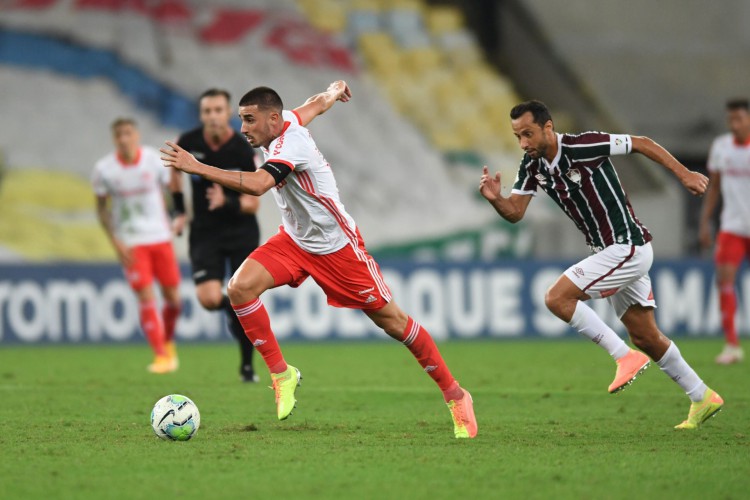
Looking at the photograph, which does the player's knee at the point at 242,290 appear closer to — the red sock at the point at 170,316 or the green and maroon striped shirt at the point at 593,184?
the green and maroon striped shirt at the point at 593,184

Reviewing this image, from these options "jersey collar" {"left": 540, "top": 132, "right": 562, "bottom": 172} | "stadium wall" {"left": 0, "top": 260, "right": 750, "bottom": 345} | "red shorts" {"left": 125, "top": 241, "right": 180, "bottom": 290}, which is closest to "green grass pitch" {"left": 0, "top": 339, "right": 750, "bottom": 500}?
"red shorts" {"left": 125, "top": 241, "right": 180, "bottom": 290}

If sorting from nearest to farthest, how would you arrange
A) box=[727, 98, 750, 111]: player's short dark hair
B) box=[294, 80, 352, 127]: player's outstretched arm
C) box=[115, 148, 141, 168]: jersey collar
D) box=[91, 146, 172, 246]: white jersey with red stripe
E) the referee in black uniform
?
box=[294, 80, 352, 127]: player's outstretched arm < the referee in black uniform < box=[91, 146, 172, 246]: white jersey with red stripe < box=[115, 148, 141, 168]: jersey collar < box=[727, 98, 750, 111]: player's short dark hair

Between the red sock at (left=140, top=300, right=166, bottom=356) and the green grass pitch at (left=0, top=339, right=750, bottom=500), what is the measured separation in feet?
1.08

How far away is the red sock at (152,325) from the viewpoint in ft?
36.1

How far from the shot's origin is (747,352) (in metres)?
12.8

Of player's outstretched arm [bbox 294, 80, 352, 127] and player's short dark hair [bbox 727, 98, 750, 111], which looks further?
player's short dark hair [bbox 727, 98, 750, 111]

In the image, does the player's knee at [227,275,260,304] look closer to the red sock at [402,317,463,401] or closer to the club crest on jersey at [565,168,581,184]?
the red sock at [402,317,463,401]

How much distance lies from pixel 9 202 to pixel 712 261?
10155mm

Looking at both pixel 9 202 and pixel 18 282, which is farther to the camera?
pixel 9 202

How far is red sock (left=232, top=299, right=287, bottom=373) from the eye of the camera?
6891 millimetres

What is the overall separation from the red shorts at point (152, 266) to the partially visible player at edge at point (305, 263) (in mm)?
4226

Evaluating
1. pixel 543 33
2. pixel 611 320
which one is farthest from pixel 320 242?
pixel 543 33

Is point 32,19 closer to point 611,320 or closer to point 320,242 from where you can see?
point 611,320

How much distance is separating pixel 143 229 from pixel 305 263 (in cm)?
449
